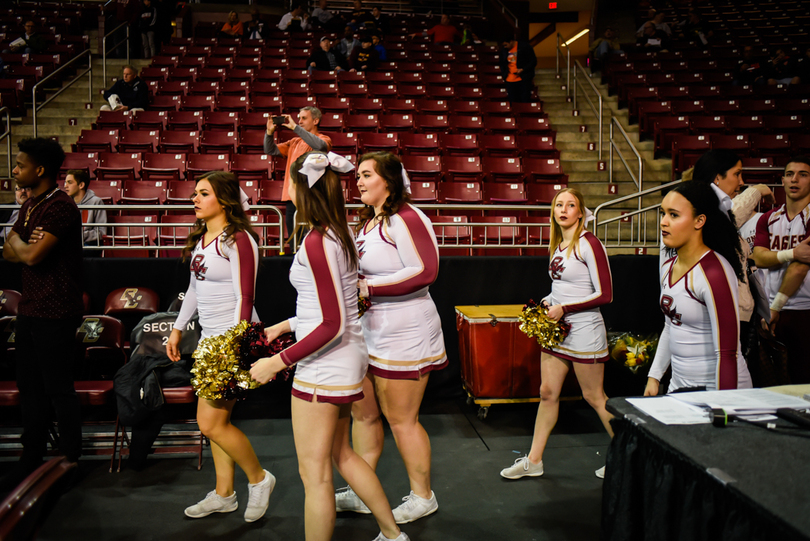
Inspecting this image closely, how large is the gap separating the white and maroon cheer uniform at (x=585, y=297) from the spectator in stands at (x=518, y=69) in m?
8.26


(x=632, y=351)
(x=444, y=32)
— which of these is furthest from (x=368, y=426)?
(x=444, y=32)

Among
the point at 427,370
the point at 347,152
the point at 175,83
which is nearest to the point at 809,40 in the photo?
the point at 347,152

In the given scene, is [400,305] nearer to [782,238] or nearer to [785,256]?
[785,256]

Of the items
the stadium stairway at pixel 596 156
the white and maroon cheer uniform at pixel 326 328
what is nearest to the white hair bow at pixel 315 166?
the white and maroon cheer uniform at pixel 326 328

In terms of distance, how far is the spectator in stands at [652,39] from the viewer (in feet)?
44.4

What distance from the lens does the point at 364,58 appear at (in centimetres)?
1175

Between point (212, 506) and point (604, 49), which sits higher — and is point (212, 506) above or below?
below

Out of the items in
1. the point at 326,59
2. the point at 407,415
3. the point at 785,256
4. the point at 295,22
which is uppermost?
the point at 295,22

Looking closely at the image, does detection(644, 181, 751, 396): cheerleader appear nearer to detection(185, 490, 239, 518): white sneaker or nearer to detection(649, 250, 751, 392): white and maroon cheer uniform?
detection(649, 250, 751, 392): white and maroon cheer uniform

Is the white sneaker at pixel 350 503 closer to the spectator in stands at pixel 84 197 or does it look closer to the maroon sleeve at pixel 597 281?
the maroon sleeve at pixel 597 281

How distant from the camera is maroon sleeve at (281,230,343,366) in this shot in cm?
192

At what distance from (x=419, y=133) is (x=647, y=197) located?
3.71 m

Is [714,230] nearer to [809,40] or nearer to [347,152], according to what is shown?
[347,152]

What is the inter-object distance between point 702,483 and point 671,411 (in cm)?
34
